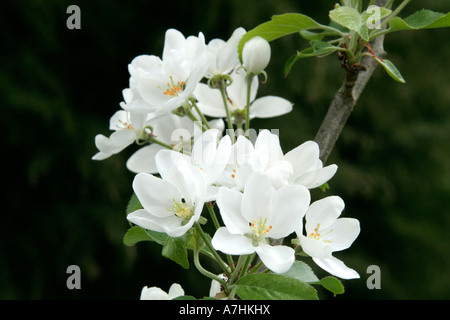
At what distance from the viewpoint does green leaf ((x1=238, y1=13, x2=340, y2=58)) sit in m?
0.77

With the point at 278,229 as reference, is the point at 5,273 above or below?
below

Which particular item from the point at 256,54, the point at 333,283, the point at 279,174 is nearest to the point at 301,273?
the point at 333,283

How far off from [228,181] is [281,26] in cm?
28

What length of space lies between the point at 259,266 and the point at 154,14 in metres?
1.84

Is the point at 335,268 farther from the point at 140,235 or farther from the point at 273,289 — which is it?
the point at 140,235

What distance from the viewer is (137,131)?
78cm

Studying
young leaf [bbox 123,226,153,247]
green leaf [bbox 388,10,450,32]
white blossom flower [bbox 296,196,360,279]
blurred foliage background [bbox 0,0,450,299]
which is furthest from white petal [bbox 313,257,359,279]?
blurred foliage background [bbox 0,0,450,299]

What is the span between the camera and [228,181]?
2.06ft

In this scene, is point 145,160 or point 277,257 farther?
point 145,160

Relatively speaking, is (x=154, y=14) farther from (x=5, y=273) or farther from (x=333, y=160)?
(x=5, y=273)

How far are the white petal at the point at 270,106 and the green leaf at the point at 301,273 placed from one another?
27 cm

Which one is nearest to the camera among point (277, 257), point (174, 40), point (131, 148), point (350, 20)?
point (277, 257)

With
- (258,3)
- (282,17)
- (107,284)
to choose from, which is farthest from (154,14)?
(282,17)

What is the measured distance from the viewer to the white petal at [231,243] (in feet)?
1.85
